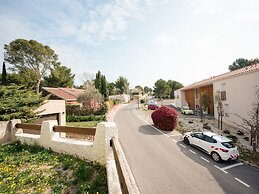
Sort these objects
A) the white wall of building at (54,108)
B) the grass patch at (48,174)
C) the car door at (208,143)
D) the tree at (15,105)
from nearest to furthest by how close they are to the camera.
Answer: the grass patch at (48,174)
the tree at (15,105)
the car door at (208,143)
the white wall of building at (54,108)

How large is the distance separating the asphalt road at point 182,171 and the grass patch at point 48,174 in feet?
13.0

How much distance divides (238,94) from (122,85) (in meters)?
62.4

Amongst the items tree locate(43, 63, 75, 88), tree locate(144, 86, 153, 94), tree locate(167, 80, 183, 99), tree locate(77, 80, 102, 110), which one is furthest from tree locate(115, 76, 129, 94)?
tree locate(144, 86, 153, 94)

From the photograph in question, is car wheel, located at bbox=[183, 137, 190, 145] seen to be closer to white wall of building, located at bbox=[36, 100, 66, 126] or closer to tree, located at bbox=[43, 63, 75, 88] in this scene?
white wall of building, located at bbox=[36, 100, 66, 126]

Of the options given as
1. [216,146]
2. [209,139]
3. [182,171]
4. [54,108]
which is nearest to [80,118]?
[54,108]

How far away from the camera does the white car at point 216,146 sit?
1054 cm

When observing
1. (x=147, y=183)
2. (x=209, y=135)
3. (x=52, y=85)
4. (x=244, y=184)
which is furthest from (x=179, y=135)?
(x=52, y=85)

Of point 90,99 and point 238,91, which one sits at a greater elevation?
point 238,91

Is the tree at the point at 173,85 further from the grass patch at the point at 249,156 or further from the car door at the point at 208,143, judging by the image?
the car door at the point at 208,143

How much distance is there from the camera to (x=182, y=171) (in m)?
9.14

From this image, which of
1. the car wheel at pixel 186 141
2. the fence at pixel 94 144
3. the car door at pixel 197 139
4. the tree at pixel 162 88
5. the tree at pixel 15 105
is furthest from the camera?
the tree at pixel 162 88

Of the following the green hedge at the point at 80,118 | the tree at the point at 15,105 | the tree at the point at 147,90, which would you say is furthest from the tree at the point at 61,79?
the tree at the point at 147,90

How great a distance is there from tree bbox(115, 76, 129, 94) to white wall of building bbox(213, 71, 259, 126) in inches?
2235

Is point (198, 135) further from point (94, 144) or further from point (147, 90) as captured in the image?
point (147, 90)
